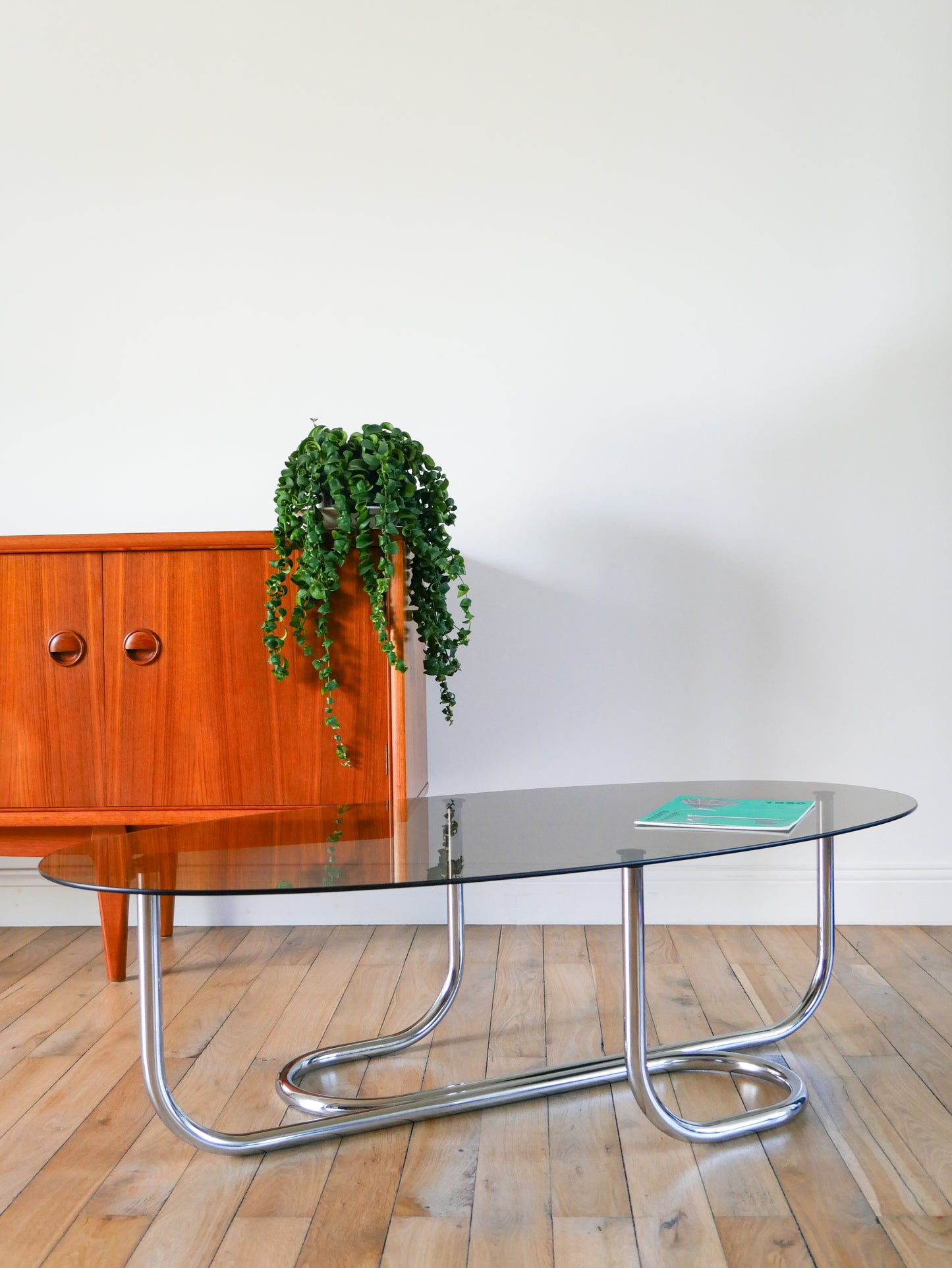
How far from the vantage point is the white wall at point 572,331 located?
259cm

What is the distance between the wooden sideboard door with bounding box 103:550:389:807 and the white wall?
1.79 feet

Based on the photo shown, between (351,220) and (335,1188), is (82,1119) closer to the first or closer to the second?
(335,1188)

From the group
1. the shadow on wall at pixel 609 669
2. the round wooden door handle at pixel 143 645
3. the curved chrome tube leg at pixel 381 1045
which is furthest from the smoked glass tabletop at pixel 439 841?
the shadow on wall at pixel 609 669

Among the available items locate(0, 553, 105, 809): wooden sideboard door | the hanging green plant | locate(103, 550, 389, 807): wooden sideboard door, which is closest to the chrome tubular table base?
locate(103, 550, 389, 807): wooden sideboard door

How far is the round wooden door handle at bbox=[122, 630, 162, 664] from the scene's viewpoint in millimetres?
2123

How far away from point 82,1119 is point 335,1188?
459 millimetres

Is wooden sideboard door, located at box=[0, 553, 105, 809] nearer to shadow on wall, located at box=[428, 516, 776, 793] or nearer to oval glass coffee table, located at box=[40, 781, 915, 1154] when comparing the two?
oval glass coffee table, located at box=[40, 781, 915, 1154]

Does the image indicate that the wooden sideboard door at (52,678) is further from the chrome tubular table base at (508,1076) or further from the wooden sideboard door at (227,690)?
the chrome tubular table base at (508,1076)

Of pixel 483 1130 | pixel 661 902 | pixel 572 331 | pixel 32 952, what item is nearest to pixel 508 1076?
pixel 483 1130

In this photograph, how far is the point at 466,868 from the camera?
1.25 metres

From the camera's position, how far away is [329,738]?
→ 6.95ft

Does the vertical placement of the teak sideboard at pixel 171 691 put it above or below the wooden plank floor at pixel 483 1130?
above

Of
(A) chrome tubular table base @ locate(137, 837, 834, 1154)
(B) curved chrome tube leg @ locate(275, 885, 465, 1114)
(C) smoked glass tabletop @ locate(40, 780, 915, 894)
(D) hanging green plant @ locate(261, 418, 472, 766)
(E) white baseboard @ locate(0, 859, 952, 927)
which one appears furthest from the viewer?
(E) white baseboard @ locate(0, 859, 952, 927)

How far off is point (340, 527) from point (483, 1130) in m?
1.07
